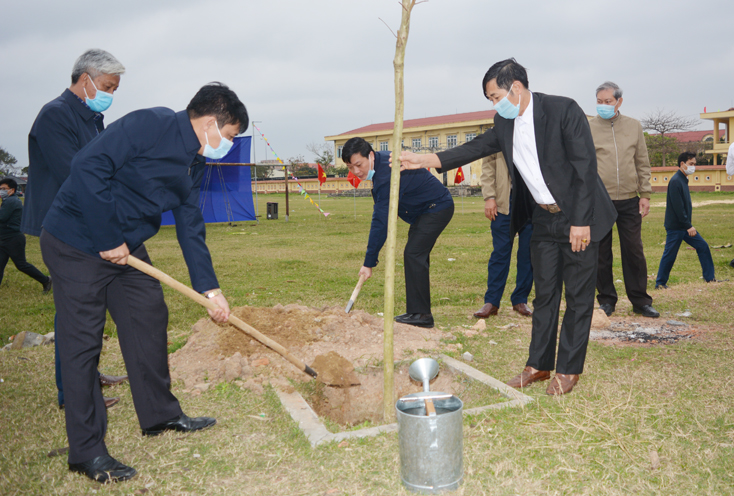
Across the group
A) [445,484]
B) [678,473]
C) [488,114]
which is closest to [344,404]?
[445,484]

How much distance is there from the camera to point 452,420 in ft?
8.12

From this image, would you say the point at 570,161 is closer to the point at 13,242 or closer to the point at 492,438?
the point at 492,438

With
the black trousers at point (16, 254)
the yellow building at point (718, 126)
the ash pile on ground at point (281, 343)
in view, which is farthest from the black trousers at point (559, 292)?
the yellow building at point (718, 126)

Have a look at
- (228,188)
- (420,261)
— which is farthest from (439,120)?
(420,261)

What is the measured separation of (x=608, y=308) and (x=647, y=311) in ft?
1.28

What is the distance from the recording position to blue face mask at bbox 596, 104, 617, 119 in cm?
591

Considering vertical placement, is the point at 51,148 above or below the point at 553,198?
above

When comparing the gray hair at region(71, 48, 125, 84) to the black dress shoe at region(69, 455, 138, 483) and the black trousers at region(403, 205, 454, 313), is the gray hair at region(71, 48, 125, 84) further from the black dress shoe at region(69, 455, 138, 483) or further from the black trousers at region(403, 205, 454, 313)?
the black trousers at region(403, 205, 454, 313)

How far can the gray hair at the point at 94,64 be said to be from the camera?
3649mm

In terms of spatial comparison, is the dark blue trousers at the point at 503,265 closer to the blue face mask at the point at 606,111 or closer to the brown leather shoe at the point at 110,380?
the blue face mask at the point at 606,111

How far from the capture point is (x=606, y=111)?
19.5 feet

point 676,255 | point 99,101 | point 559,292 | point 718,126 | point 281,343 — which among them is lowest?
point 281,343

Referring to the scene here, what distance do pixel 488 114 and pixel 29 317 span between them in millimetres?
60308

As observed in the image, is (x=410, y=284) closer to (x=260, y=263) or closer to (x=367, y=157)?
(x=367, y=157)
